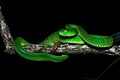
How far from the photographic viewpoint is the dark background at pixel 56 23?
5.88 meters

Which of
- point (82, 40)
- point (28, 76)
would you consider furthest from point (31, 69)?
point (82, 40)

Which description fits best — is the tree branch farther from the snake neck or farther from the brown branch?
the snake neck

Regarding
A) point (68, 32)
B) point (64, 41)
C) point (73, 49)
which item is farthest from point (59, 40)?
point (73, 49)

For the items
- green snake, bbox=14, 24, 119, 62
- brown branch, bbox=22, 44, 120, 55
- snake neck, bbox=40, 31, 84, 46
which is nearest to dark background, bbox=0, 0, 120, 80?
green snake, bbox=14, 24, 119, 62

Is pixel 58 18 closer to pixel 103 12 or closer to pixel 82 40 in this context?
pixel 103 12

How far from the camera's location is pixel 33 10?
6.35m

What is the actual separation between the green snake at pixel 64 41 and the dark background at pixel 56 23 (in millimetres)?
2701

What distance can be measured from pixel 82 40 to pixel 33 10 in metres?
3.48

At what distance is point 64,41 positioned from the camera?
2908mm

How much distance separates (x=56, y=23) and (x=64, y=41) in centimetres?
333

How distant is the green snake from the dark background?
270 centimetres

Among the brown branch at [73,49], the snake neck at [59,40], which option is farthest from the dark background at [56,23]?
the brown branch at [73,49]

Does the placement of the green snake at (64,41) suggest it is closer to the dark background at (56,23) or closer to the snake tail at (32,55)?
the snake tail at (32,55)

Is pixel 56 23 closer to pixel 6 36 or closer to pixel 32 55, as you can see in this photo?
pixel 32 55
